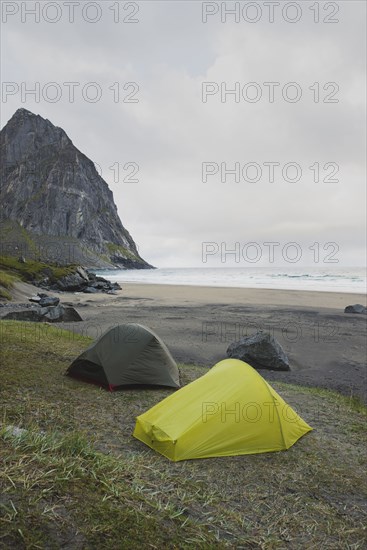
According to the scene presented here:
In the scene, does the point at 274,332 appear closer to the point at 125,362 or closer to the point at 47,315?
the point at 125,362

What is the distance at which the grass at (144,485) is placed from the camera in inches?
112

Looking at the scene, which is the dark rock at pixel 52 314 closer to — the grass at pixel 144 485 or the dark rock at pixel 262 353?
the dark rock at pixel 262 353

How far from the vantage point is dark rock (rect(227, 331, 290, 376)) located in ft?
41.9

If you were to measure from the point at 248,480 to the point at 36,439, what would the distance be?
3.02 meters

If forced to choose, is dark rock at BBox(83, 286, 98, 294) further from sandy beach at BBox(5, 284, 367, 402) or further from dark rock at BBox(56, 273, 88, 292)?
sandy beach at BBox(5, 284, 367, 402)

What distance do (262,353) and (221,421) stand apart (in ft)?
23.2

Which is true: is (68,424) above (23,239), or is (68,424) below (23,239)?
below

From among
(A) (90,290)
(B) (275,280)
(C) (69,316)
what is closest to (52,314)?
(C) (69,316)

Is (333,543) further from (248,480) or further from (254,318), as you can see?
(254,318)

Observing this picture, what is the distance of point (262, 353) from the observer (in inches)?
505

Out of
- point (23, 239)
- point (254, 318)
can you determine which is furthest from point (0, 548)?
point (23, 239)

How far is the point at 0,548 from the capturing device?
2.41 meters

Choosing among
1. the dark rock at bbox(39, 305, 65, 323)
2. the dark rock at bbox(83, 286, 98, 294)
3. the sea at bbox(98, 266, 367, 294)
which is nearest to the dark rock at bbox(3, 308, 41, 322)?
the dark rock at bbox(39, 305, 65, 323)

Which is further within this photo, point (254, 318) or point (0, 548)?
point (254, 318)
